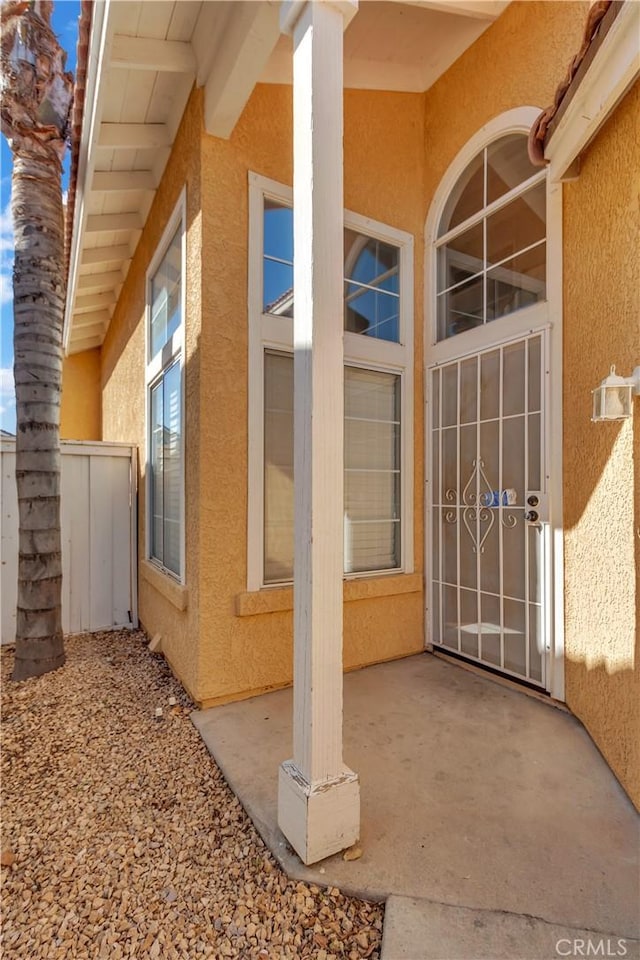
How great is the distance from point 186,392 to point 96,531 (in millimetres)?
2979

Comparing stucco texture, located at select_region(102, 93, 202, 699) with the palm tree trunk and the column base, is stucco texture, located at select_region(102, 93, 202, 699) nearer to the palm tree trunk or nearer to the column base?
the palm tree trunk

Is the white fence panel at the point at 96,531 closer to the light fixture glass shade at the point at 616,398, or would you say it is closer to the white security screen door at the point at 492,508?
the white security screen door at the point at 492,508

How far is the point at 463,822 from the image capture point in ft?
7.97

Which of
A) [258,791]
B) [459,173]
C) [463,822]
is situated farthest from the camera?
[459,173]

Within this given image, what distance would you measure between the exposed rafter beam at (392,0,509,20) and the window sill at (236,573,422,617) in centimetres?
483

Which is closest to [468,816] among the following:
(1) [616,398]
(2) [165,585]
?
(1) [616,398]

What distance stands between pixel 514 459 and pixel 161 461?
3739mm

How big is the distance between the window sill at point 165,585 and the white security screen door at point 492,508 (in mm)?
2486

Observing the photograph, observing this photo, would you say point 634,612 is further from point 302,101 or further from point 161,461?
point 161,461

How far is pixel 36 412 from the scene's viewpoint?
4574 millimetres

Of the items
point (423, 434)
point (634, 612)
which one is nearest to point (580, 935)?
point (634, 612)

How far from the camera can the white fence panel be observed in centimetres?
582

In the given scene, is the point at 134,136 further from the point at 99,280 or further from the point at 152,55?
the point at 99,280

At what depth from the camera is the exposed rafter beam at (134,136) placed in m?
4.39
